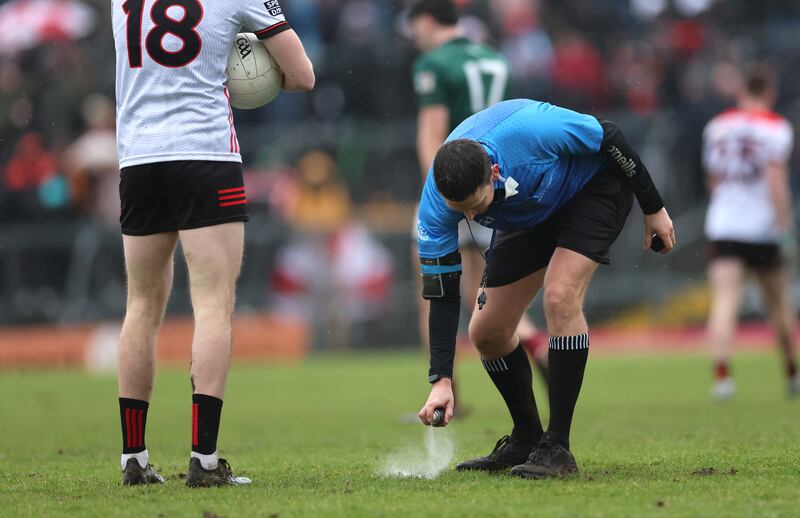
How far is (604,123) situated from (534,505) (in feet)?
6.33

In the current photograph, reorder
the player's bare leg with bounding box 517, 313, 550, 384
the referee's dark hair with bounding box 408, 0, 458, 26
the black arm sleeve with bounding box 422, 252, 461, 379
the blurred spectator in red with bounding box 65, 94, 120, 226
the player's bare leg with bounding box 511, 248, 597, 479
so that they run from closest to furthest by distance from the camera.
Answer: the black arm sleeve with bounding box 422, 252, 461, 379
the player's bare leg with bounding box 511, 248, 597, 479
the player's bare leg with bounding box 517, 313, 550, 384
the referee's dark hair with bounding box 408, 0, 458, 26
the blurred spectator in red with bounding box 65, 94, 120, 226

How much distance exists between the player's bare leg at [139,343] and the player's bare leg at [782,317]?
21.9 ft

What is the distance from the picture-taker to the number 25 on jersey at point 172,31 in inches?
218

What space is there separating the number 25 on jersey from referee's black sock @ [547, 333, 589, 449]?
6.97 ft

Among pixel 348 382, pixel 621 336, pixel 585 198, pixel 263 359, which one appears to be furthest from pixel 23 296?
pixel 585 198

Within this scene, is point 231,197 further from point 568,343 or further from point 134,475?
point 568,343

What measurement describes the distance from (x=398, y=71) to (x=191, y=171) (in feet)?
42.2

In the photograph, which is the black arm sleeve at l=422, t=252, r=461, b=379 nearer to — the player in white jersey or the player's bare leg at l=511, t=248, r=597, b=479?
the player's bare leg at l=511, t=248, r=597, b=479

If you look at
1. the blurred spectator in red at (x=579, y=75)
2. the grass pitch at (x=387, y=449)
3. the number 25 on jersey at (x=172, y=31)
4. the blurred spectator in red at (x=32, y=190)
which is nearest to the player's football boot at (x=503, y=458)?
the grass pitch at (x=387, y=449)

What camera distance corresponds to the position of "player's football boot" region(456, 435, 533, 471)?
6082 millimetres

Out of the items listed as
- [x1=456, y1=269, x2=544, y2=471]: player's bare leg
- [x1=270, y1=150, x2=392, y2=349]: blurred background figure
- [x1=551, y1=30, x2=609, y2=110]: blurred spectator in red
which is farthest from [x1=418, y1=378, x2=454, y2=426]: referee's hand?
[x1=551, y1=30, x2=609, y2=110]: blurred spectator in red

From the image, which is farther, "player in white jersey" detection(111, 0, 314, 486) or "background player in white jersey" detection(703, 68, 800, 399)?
"background player in white jersey" detection(703, 68, 800, 399)

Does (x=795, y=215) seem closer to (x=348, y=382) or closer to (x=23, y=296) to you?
(x=348, y=382)

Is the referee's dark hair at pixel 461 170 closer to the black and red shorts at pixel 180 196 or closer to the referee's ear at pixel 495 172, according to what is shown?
the referee's ear at pixel 495 172
